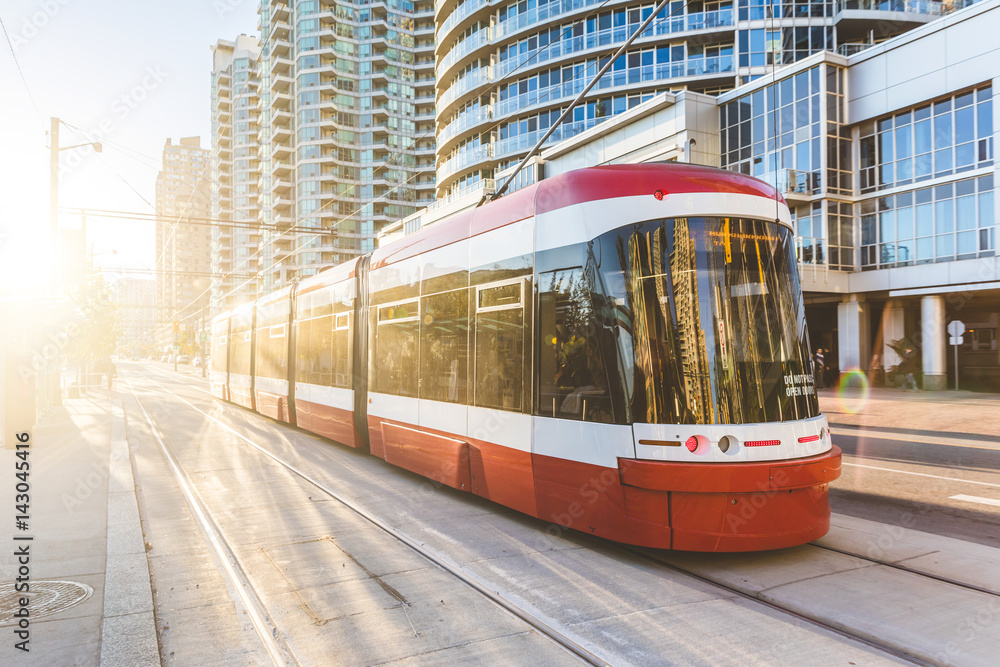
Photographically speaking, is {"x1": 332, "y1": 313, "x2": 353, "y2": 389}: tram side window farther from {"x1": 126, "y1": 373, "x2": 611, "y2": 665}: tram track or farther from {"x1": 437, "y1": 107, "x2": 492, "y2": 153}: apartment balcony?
{"x1": 437, "y1": 107, "x2": 492, "y2": 153}: apartment balcony

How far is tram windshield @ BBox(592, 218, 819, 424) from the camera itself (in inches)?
217

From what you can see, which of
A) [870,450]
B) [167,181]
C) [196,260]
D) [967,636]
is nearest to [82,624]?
[967,636]

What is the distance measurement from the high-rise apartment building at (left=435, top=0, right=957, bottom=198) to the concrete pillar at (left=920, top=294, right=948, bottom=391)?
17021 millimetres

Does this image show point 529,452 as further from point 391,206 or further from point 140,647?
point 391,206

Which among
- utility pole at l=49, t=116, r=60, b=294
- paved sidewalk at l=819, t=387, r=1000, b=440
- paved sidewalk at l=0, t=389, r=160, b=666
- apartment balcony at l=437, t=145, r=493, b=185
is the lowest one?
paved sidewalk at l=819, t=387, r=1000, b=440

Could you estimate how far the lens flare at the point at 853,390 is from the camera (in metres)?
23.4

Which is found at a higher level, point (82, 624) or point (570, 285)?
point (570, 285)

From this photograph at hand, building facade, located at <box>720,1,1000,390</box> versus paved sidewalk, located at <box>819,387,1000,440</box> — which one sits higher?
building facade, located at <box>720,1,1000,390</box>

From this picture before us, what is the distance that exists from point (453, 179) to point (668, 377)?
52.1 meters

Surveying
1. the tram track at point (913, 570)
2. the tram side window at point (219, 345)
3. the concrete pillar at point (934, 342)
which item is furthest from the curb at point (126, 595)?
the concrete pillar at point (934, 342)

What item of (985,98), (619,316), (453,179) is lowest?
(619,316)

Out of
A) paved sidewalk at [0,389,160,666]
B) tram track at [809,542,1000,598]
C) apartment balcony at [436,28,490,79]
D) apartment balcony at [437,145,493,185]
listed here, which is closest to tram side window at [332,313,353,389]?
paved sidewalk at [0,389,160,666]

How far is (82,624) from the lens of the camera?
184 inches

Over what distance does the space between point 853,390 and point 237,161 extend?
357 ft
